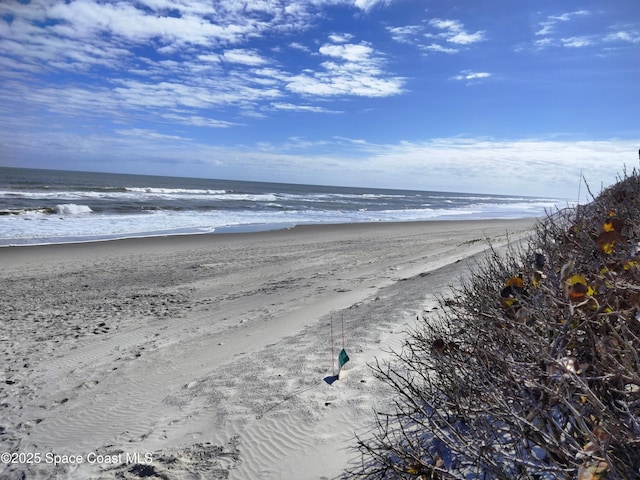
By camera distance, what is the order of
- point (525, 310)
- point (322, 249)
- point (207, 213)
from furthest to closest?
point (207, 213)
point (322, 249)
point (525, 310)

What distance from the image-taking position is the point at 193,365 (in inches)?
195

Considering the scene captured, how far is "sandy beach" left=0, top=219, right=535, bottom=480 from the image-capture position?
303cm

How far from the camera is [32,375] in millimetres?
4871

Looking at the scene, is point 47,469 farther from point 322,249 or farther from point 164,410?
point 322,249

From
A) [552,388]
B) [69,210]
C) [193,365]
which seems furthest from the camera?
[69,210]

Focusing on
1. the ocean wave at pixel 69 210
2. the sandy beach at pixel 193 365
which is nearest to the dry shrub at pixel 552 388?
the sandy beach at pixel 193 365

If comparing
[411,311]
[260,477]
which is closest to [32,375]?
[260,477]

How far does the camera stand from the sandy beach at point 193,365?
9.94 feet

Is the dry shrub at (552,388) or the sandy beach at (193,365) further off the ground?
the dry shrub at (552,388)

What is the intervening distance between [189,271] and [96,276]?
216 cm

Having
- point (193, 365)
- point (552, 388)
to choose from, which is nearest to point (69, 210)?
point (193, 365)

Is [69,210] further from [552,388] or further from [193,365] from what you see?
[552,388]

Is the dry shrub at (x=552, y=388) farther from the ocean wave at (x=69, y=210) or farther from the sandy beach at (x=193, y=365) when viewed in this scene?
the ocean wave at (x=69, y=210)

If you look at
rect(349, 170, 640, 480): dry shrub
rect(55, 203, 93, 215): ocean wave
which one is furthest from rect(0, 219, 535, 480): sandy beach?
rect(55, 203, 93, 215): ocean wave
